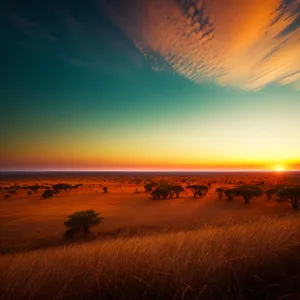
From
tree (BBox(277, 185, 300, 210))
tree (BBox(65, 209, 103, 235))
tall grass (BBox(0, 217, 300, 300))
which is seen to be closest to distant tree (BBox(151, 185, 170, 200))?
tree (BBox(277, 185, 300, 210))

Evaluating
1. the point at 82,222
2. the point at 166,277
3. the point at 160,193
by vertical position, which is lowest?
the point at 82,222

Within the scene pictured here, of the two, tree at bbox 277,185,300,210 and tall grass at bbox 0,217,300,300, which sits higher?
tall grass at bbox 0,217,300,300

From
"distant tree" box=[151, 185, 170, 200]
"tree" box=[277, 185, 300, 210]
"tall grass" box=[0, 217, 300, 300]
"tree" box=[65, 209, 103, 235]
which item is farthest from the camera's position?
"distant tree" box=[151, 185, 170, 200]

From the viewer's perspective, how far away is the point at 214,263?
2541 mm

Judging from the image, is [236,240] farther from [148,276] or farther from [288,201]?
[288,201]

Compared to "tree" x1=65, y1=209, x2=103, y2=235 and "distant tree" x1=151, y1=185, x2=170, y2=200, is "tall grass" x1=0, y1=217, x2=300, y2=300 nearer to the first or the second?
"tree" x1=65, y1=209, x2=103, y2=235

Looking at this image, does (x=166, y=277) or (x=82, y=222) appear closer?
(x=166, y=277)

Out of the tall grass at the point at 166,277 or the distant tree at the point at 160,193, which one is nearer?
the tall grass at the point at 166,277

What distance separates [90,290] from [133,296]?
439 mm

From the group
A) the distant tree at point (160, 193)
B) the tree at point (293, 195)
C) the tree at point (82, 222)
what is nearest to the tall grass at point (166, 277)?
the tree at point (82, 222)

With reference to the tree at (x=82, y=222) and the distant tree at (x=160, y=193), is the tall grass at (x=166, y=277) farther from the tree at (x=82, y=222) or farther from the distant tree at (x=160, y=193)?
the distant tree at (x=160, y=193)

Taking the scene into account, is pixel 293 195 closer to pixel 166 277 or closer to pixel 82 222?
pixel 82 222

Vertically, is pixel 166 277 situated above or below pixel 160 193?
above

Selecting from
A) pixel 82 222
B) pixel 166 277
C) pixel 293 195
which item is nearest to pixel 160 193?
pixel 293 195
